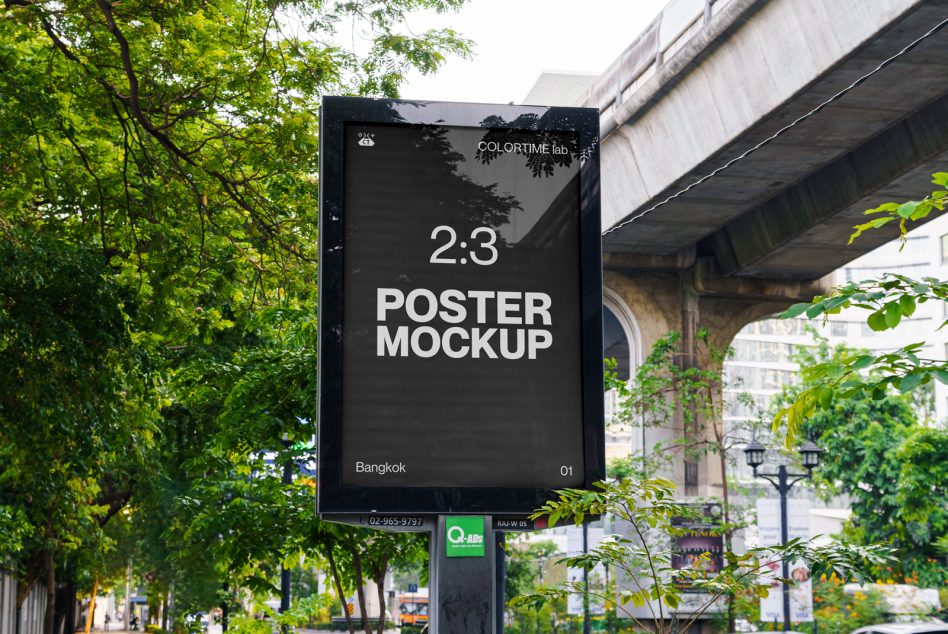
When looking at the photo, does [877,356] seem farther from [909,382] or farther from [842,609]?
[842,609]

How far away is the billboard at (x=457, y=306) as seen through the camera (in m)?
5.18

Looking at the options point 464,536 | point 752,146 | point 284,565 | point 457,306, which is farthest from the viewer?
point 752,146

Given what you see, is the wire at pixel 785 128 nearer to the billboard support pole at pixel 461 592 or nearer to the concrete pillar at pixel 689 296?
the concrete pillar at pixel 689 296

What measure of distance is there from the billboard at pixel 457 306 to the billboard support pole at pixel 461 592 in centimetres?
22

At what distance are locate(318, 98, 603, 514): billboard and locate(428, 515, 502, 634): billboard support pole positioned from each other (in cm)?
22

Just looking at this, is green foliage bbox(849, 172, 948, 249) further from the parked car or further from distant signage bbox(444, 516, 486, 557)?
the parked car

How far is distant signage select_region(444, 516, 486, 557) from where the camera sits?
5.02 metres

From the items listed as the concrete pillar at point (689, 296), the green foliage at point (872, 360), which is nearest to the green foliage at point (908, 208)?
the green foliage at point (872, 360)

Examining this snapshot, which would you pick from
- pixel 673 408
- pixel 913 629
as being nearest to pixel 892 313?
pixel 913 629

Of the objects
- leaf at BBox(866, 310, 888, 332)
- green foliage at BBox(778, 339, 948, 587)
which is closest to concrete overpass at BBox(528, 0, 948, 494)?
green foliage at BBox(778, 339, 948, 587)

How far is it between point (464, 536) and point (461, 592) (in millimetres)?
242

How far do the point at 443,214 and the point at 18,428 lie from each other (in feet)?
26.5

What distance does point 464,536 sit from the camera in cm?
505

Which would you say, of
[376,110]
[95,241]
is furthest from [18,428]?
[376,110]
